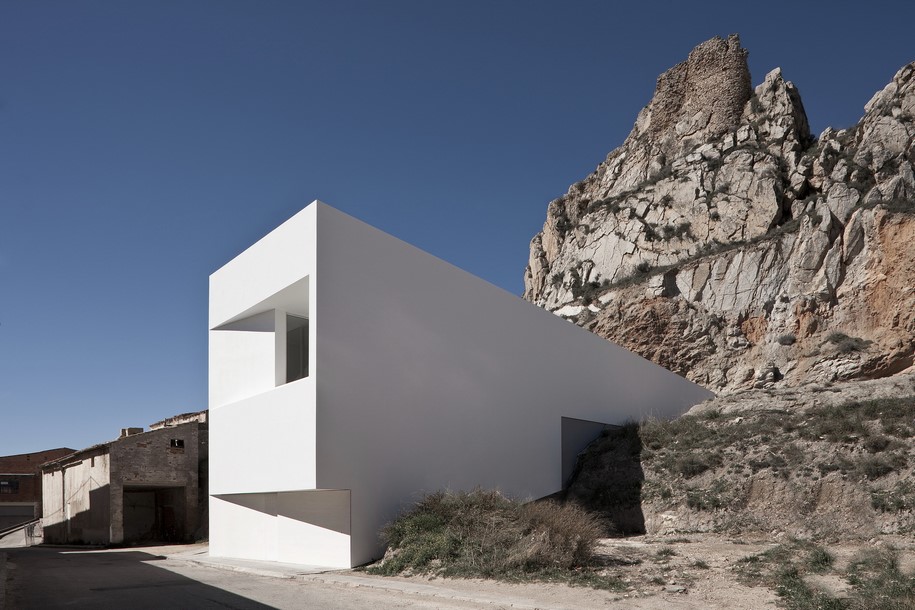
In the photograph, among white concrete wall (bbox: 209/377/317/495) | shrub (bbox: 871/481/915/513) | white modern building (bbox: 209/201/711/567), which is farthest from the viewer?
shrub (bbox: 871/481/915/513)

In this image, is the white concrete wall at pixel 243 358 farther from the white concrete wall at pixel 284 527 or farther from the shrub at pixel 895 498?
the shrub at pixel 895 498

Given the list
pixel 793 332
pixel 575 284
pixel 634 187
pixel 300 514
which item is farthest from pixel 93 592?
pixel 634 187

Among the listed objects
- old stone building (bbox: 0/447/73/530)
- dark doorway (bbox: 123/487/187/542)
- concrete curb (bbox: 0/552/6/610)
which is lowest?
old stone building (bbox: 0/447/73/530)

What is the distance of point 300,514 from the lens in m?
16.2

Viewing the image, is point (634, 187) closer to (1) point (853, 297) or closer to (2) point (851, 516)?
(1) point (853, 297)

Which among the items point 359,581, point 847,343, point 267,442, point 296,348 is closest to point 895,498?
point 359,581

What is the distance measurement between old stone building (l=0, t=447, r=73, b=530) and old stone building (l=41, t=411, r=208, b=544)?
69.6 feet

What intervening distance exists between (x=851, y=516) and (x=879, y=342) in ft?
59.2

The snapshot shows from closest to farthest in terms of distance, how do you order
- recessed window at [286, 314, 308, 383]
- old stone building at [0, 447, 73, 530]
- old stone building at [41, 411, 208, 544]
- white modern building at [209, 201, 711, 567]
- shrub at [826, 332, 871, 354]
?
white modern building at [209, 201, 711, 567]
recessed window at [286, 314, 308, 383]
old stone building at [41, 411, 208, 544]
shrub at [826, 332, 871, 354]
old stone building at [0, 447, 73, 530]

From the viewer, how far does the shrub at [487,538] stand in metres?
12.1

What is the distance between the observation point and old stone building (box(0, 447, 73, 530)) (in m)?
46.5

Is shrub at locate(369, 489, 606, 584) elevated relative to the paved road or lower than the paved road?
elevated

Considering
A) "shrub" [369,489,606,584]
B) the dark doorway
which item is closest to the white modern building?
"shrub" [369,489,606,584]

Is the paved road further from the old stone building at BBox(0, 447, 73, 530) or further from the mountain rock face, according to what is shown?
the old stone building at BBox(0, 447, 73, 530)
